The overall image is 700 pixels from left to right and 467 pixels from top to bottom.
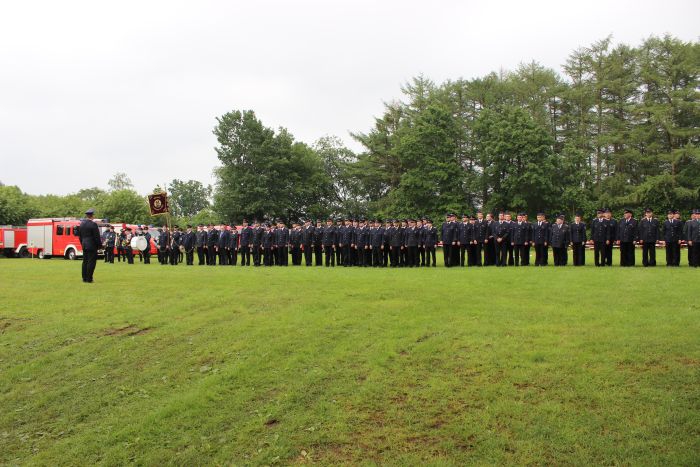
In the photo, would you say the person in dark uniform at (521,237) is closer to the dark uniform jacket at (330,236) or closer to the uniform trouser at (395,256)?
the uniform trouser at (395,256)

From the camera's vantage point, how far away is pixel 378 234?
24.8m

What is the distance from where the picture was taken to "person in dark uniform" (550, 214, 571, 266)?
833 inches

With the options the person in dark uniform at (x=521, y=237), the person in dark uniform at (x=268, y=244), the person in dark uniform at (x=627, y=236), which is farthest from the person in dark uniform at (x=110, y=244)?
the person in dark uniform at (x=627, y=236)

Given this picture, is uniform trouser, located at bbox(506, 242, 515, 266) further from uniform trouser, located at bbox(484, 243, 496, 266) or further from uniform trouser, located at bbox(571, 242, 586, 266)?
uniform trouser, located at bbox(571, 242, 586, 266)

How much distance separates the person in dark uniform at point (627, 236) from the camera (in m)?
20.2

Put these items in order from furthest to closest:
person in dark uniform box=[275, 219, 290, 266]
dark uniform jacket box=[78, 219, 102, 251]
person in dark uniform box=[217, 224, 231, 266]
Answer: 1. person in dark uniform box=[217, 224, 231, 266]
2. person in dark uniform box=[275, 219, 290, 266]
3. dark uniform jacket box=[78, 219, 102, 251]

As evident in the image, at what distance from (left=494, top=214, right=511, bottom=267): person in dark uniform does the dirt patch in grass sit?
14.3m

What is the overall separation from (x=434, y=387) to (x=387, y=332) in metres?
2.54

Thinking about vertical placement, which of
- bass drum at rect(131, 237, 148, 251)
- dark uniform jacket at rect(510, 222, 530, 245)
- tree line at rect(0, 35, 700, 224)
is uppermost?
tree line at rect(0, 35, 700, 224)

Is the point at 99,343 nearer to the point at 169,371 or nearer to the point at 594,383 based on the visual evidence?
the point at 169,371

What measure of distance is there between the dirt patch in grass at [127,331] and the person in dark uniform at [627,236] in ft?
53.4

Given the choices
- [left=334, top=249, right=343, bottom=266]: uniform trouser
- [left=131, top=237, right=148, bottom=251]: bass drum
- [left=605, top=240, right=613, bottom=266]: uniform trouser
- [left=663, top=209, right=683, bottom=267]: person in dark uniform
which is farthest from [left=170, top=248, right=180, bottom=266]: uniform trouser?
[left=663, top=209, right=683, bottom=267]: person in dark uniform

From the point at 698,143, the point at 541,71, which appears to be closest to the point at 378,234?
the point at 698,143

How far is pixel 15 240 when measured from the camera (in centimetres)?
4512
